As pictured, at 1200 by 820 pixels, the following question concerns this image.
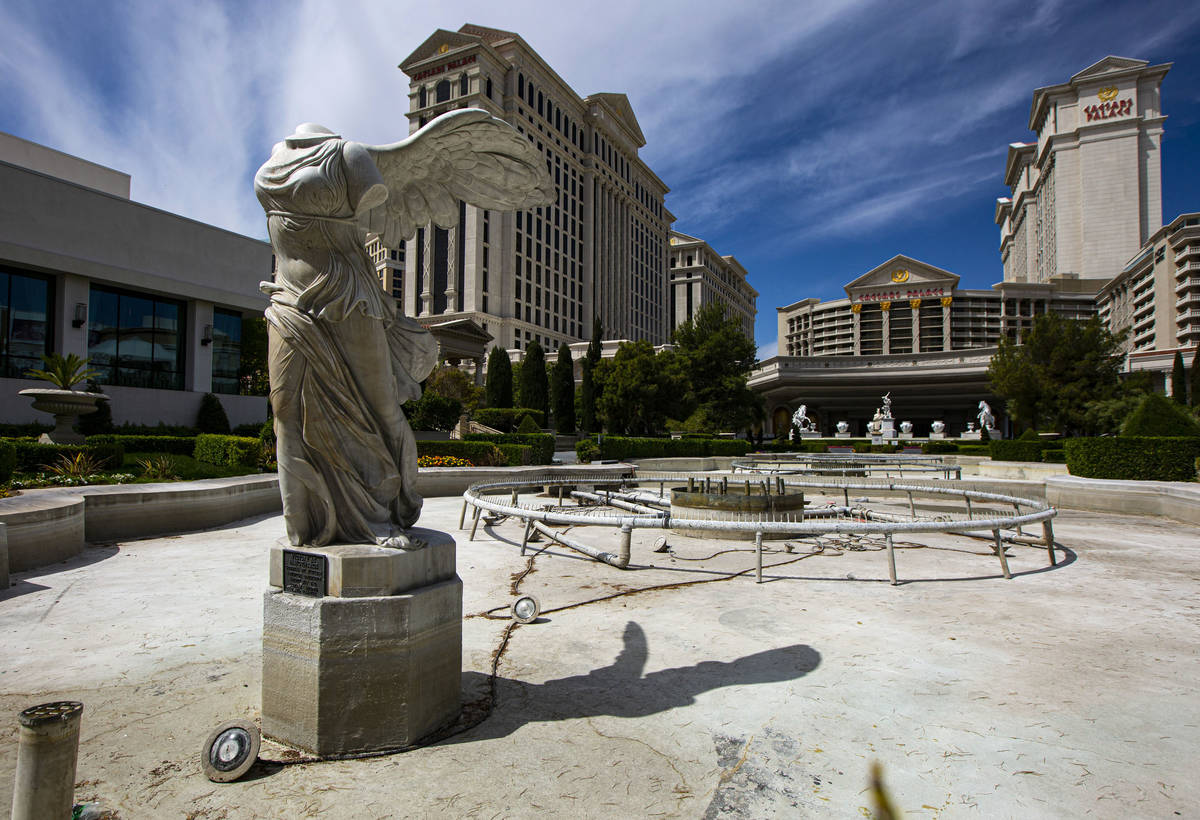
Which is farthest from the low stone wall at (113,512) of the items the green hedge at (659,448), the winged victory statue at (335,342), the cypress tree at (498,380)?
the cypress tree at (498,380)

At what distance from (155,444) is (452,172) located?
17.0 m

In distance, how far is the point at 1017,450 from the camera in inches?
873

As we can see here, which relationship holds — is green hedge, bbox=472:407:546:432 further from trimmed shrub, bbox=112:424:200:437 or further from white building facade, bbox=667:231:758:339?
white building facade, bbox=667:231:758:339

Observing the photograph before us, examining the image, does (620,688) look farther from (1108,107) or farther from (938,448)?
(1108,107)

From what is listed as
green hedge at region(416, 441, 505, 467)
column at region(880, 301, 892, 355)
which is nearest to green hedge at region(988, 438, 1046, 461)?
green hedge at region(416, 441, 505, 467)

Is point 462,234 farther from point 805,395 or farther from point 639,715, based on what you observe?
point 639,715

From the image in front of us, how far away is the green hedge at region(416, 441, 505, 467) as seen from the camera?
16.5 metres

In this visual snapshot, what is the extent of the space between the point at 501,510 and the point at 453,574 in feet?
12.9

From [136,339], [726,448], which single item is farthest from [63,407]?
[726,448]

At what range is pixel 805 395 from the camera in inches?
2581

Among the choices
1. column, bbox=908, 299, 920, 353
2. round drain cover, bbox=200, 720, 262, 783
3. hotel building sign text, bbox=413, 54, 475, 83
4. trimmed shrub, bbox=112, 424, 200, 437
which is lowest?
round drain cover, bbox=200, 720, 262, 783

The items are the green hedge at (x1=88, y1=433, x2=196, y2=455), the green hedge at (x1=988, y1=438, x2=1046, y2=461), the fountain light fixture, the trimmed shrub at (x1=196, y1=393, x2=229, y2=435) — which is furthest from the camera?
the trimmed shrub at (x1=196, y1=393, x2=229, y2=435)

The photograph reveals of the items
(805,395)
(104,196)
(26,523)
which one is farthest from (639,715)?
(805,395)

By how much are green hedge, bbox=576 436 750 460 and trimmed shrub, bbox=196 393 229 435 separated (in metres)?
16.7
